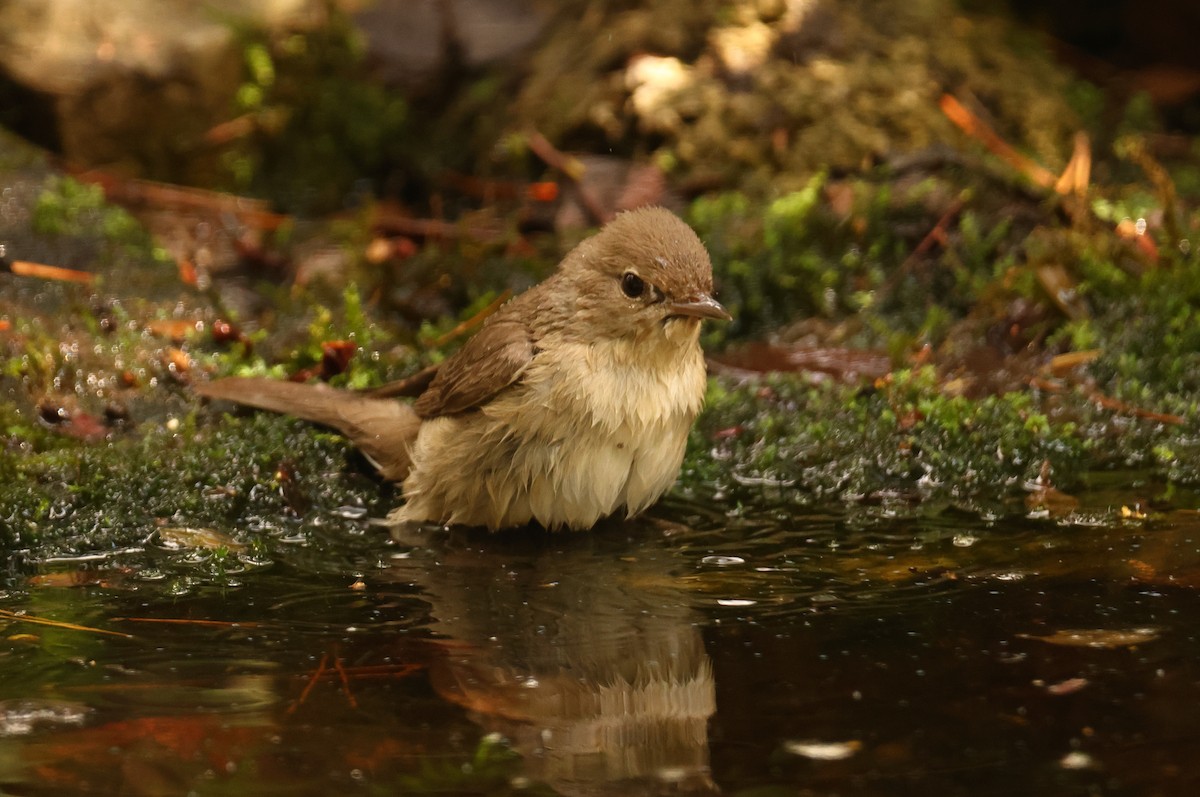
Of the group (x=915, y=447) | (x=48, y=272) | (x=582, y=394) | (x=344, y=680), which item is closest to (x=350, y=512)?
(x=582, y=394)

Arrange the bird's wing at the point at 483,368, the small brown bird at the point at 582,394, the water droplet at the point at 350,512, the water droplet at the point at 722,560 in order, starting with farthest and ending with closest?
the water droplet at the point at 350,512
the bird's wing at the point at 483,368
the small brown bird at the point at 582,394
the water droplet at the point at 722,560

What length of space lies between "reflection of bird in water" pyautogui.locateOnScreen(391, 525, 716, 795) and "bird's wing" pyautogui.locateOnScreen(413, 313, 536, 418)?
0.56 m

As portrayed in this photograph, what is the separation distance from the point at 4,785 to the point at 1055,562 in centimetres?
311

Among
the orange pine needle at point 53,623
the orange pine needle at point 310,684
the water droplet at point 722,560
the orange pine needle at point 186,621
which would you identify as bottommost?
the orange pine needle at point 53,623

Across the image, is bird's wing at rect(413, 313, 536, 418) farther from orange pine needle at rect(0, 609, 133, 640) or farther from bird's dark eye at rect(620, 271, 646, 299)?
orange pine needle at rect(0, 609, 133, 640)

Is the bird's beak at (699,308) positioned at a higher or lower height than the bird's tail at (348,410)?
higher

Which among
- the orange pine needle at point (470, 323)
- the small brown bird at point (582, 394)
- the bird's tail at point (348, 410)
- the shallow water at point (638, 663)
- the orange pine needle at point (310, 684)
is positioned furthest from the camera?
the orange pine needle at point (470, 323)

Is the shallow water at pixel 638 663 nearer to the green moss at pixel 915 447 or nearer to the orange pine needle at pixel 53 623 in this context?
the orange pine needle at pixel 53 623

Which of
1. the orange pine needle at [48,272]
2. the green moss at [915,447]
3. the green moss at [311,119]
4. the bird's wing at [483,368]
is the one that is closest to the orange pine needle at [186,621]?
the bird's wing at [483,368]

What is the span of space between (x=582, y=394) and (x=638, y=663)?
1322 mm

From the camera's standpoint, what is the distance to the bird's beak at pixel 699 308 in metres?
4.46

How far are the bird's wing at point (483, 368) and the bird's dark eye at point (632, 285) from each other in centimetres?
41

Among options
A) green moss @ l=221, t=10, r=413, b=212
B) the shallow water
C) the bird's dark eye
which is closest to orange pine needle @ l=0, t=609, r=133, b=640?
the shallow water

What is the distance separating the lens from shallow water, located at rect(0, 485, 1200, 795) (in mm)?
2803
